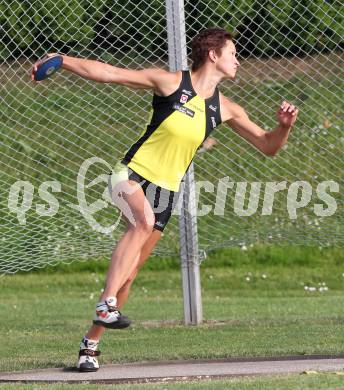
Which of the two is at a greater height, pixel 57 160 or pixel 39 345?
pixel 57 160

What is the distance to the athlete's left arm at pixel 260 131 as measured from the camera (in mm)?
7102

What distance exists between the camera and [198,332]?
920 centimetres

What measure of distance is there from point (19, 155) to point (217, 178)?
6.43ft

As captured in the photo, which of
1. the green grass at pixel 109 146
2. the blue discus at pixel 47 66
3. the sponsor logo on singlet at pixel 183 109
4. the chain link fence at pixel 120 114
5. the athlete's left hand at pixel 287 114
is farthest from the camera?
the green grass at pixel 109 146

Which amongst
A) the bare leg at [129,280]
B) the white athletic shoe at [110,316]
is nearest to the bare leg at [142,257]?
the bare leg at [129,280]

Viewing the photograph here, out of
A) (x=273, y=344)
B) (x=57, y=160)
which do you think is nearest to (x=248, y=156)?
(x=57, y=160)

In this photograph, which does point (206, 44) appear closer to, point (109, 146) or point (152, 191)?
point (152, 191)

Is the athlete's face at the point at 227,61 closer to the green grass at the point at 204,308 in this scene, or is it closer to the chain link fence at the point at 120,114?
the green grass at the point at 204,308

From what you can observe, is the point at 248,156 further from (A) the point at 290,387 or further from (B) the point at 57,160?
(A) the point at 290,387

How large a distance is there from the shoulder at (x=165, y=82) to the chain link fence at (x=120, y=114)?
2796 millimetres

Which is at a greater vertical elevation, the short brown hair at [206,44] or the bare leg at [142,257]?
the short brown hair at [206,44]

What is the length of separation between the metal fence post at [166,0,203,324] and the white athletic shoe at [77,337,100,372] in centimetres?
281

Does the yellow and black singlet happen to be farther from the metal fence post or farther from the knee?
the metal fence post
